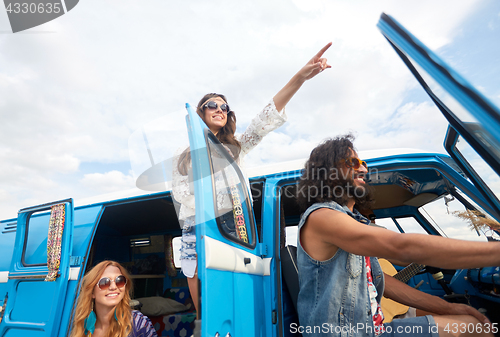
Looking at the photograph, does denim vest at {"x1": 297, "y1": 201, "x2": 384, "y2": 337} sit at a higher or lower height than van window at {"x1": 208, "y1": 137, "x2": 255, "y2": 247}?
lower

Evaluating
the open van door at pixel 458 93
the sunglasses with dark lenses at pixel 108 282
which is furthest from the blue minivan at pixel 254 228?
the sunglasses with dark lenses at pixel 108 282

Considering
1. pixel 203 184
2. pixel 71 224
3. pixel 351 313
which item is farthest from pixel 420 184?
pixel 71 224

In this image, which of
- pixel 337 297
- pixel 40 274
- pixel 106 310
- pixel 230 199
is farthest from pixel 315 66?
pixel 40 274

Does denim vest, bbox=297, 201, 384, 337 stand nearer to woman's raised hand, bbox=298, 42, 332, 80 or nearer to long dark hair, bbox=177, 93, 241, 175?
long dark hair, bbox=177, 93, 241, 175

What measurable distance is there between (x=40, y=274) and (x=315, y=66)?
307 centimetres

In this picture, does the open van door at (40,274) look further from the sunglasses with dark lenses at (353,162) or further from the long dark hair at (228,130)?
the sunglasses with dark lenses at (353,162)

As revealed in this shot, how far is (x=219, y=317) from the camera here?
4.25 ft

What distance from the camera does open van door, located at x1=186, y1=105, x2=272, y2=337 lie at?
1277 millimetres

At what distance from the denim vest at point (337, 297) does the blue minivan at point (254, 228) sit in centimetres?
38

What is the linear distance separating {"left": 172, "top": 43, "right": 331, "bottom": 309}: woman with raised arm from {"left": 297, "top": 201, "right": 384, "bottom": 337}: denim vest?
67 centimetres

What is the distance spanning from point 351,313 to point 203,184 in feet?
3.47

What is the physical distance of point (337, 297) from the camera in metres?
1.53

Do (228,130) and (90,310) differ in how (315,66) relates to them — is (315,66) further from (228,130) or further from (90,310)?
(90,310)

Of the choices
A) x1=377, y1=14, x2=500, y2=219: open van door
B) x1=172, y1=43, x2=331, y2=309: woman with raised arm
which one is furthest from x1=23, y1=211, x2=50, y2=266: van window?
x1=377, y1=14, x2=500, y2=219: open van door
